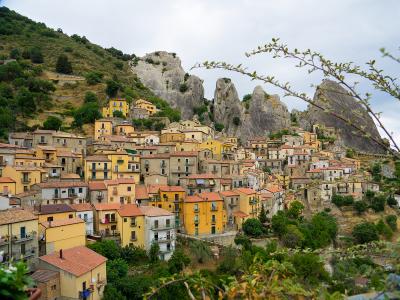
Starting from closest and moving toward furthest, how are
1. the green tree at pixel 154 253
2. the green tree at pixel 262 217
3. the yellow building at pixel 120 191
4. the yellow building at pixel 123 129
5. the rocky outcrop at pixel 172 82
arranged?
the green tree at pixel 154 253 < the yellow building at pixel 120 191 < the green tree at pixel 262 217 < the yellow building at pixel 123 129 < the rocky outcrop at pixel 172 82

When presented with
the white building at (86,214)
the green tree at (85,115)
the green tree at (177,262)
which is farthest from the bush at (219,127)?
the green tree at (177,262)

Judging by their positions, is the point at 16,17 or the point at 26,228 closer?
the point at 26,228

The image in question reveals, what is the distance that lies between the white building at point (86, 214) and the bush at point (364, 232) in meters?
30.4

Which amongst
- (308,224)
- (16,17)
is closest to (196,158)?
(308,224)

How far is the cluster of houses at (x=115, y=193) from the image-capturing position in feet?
82.6

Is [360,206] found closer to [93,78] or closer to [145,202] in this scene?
[145,202]

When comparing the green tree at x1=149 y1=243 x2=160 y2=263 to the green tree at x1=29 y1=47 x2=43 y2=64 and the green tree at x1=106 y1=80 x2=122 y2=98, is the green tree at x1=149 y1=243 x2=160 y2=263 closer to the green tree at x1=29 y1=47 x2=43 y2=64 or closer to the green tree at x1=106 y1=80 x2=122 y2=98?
the green tree at x1=106 y1=80 x2=122 y2=98

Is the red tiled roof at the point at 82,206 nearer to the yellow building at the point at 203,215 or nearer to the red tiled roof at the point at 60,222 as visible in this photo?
the red tiled roof at the point at 60,222

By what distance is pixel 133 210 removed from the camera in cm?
3409

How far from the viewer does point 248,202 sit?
41844 mm

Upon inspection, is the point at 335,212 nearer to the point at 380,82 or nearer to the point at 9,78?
the point at 380,82

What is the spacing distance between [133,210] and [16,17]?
9690 centimetres

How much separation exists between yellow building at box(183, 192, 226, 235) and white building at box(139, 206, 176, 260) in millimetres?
5000

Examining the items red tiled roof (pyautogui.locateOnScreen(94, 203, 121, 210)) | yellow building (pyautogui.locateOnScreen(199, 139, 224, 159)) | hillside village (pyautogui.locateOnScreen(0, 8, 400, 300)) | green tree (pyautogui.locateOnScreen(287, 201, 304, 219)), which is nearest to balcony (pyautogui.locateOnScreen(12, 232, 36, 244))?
hillside village (pyautogui.locateOnScreen(0, 8, 400, 300))
